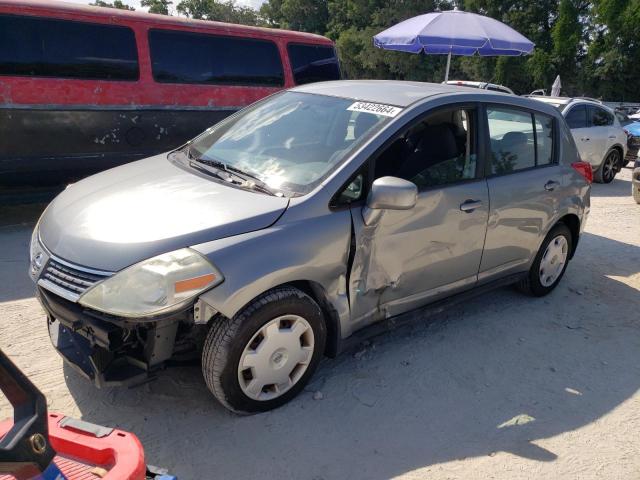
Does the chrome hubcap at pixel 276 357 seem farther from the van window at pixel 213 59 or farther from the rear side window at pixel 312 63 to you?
the rear side window at pixel 312 63

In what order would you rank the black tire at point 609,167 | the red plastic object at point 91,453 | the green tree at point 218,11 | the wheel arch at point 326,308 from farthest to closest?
1. the green tree at point 218,11
2. the black tire at point 609,167
3. the wheel arch at point 326,308
4. the red plastic object at point 91,453

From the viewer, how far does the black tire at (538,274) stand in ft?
14.5

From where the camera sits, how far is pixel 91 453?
6.70 ft

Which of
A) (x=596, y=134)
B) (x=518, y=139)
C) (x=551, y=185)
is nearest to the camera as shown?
(x=518, y=139)

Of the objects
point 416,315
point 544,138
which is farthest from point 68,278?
point 544,138

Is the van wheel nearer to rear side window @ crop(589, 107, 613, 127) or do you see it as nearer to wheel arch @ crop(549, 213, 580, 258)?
wheel arch @ crop(549, 213, 580, 258)

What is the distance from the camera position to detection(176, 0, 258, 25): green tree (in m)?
46.2

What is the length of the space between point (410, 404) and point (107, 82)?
4.70 metres

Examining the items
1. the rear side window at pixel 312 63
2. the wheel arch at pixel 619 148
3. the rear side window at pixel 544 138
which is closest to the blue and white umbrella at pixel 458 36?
the wheel arch at pixel 619 148

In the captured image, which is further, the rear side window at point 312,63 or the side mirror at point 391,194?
the rear side window at point 312,63

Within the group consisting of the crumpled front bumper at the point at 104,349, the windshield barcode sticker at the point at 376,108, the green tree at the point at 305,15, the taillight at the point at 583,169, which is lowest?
the crumpled front bumper at the point at 104,349

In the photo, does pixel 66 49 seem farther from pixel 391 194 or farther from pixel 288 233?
pixel 391 194

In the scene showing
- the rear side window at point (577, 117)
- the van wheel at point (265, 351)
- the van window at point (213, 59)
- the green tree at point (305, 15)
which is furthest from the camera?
the green tree at point (305, 15)

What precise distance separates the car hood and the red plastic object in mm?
723
